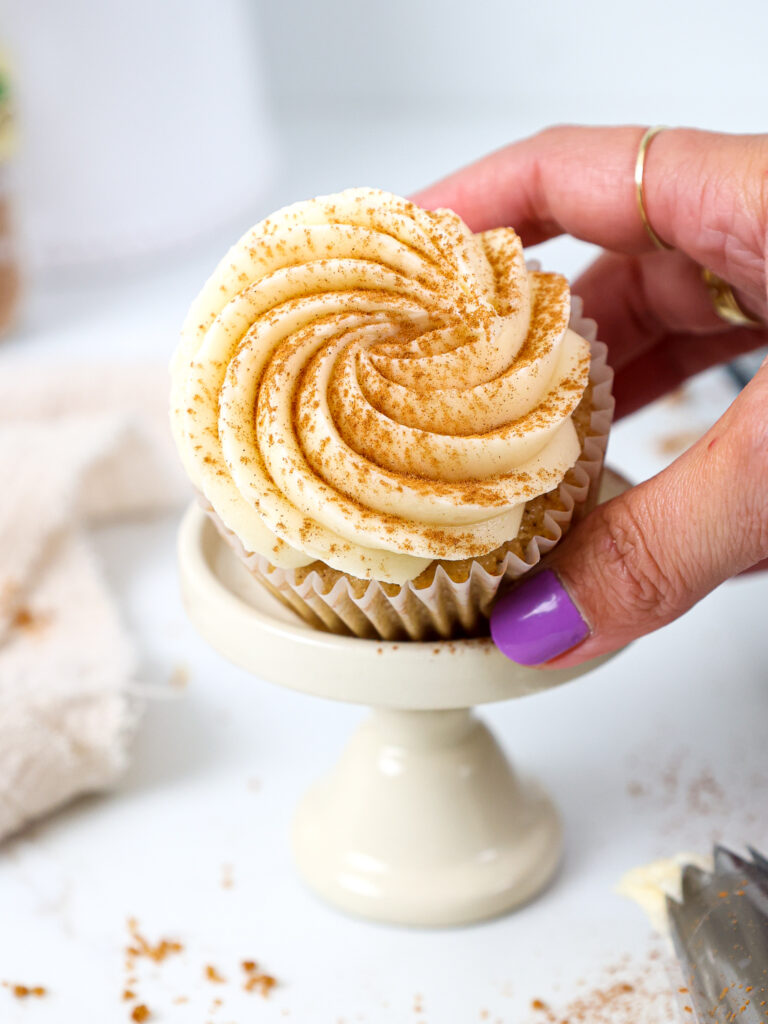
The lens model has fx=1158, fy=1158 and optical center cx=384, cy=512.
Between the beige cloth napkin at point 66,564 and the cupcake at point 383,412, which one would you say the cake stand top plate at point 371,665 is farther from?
the beige cloth napkin at point 66,564

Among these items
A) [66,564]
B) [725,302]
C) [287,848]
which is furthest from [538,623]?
[66,564]

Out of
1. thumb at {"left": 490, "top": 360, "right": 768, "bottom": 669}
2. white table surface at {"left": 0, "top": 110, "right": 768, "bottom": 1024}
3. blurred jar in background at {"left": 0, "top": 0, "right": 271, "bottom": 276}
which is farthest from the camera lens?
blurred jar in background at {"left": 0, "top": 0, "right": 271, "bottom": 276}

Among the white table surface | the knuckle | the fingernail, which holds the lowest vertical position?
the white table surface

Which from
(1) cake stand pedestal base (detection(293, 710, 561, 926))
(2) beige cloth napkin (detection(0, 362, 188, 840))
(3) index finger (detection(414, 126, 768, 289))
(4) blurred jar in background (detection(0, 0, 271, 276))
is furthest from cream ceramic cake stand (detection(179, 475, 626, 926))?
(4) blurred jar in background (detection(0, 0, 271, 276))

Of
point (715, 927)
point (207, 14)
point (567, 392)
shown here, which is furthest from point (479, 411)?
point (207, 14)

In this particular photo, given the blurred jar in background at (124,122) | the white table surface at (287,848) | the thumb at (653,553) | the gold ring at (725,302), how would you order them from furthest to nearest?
the blurred jar in background at (124,122)
the gold ring at (725,302)
the white table surface at (287,848)
the thumb at (653,553)

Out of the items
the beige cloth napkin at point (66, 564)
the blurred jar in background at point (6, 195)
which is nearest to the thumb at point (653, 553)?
the beige cloth napkin at point (66, 564)

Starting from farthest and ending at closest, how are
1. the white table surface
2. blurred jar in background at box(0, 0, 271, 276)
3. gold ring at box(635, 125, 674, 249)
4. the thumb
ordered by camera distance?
blurred jar in background at box(0, 0, 271, 276) < gold ring at box(635, 125, 674, 249) < the white table surface < the thumb

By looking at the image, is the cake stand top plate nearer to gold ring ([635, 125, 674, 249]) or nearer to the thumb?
the thumb
